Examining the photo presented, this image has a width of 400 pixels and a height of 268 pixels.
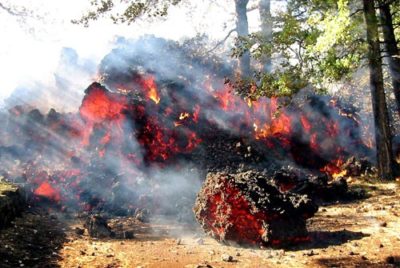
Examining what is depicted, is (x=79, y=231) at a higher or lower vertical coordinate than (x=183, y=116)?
lower

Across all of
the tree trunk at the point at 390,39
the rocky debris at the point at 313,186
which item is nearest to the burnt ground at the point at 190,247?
the rocky debris at the point at 313,186

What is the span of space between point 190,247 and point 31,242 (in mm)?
2884

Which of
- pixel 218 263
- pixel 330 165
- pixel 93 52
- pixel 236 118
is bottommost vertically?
pixel 218 263

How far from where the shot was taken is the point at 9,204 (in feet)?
24.9

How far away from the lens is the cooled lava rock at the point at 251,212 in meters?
6.69

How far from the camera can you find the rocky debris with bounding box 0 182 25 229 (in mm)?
7078

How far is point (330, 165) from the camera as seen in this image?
15.5m

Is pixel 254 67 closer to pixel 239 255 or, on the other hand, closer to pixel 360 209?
pixel 360 209

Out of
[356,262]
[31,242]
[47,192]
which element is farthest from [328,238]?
[47,192]

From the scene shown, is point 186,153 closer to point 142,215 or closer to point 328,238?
point 142,215

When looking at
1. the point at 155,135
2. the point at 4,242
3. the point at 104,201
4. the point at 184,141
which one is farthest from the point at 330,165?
the point at 4,242

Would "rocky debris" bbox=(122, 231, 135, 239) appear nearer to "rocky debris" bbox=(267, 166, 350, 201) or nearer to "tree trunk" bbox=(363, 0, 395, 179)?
"rocky debris" bbox=(267, 166, 350, 201)

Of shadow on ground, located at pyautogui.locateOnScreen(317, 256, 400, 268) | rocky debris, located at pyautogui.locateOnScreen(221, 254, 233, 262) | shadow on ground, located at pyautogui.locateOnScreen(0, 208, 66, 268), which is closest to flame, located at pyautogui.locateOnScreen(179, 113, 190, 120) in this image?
shadow on ground, located at pyautogui.locateOnScreen(0, 208, 66, 268)

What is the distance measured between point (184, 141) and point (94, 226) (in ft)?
19.9
